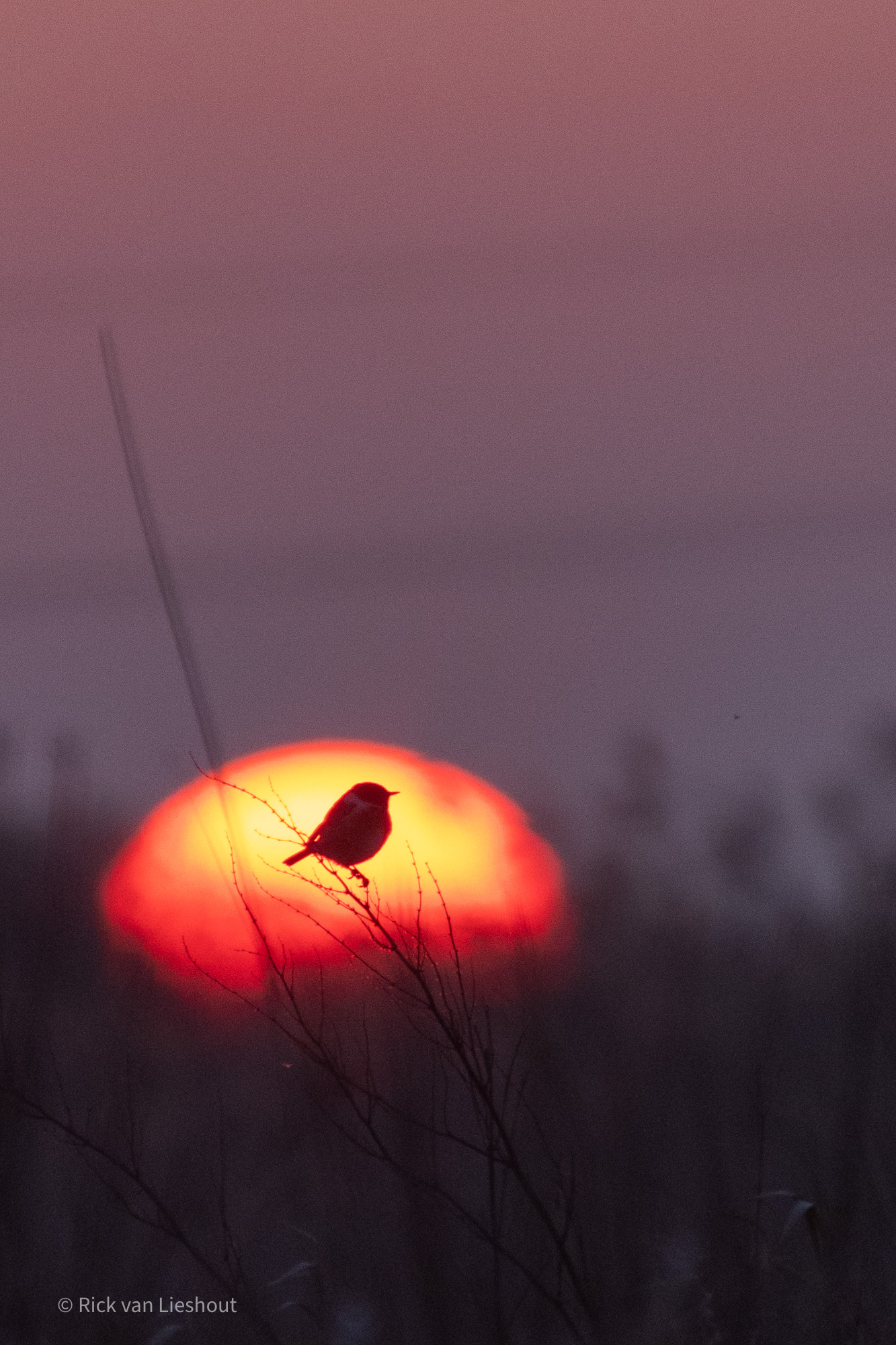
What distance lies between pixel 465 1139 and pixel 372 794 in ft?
3.44

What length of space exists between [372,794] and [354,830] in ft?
1.12

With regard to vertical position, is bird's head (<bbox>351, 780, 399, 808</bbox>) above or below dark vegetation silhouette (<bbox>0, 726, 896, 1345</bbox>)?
above

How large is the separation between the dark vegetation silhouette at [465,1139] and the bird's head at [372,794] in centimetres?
65

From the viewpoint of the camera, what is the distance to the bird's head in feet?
11.6

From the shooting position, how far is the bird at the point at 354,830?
281cm

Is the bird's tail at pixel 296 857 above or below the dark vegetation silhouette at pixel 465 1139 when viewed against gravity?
above

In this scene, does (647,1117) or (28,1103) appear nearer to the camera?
(28,1103)

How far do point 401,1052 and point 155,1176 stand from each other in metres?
1.11

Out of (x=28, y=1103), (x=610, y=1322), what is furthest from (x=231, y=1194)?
(x=610, y=1322)

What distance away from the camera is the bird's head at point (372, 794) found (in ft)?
11.6

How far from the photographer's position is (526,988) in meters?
2.65

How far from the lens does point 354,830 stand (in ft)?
10.6

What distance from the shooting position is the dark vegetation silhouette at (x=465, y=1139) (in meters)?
2.74

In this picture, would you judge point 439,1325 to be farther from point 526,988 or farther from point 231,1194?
point 231,1194
